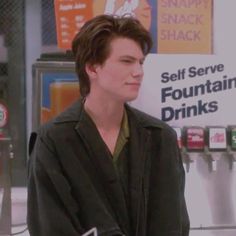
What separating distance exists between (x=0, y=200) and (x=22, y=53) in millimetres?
694

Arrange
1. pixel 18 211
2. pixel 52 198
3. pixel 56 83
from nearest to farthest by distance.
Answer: pixel 52 198 → pixel 56 83 → pixel 18 211

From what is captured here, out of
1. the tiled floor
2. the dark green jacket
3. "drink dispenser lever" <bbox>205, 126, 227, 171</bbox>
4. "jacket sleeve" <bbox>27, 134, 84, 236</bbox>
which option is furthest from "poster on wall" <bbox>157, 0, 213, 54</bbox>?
"jacket sleeve" <bbox>27, 134, 84, 236</bbox>

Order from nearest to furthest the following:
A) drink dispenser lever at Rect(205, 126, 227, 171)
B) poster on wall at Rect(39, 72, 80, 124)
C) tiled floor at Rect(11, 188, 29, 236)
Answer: poster on wall at Rect(39, 72, 80, 124)
drink dispenser lever at Rect(205, 126, 227, 171)
tiled floor at Rect(11, 188, 29, 236)

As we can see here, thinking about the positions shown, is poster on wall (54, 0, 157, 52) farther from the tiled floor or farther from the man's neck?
the man's neck

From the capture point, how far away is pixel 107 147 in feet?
4.11

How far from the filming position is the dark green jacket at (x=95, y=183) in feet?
3.93

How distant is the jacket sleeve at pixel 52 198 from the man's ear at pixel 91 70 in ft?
0.65

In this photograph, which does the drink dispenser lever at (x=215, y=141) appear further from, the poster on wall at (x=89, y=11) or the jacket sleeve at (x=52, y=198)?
the jacket sleeve at (x=52, y=198)

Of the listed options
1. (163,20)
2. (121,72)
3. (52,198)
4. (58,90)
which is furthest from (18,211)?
(121,72)

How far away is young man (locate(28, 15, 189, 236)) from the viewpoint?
1203mm

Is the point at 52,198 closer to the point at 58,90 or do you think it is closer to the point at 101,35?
the point at 101,35

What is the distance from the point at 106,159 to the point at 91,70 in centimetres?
22

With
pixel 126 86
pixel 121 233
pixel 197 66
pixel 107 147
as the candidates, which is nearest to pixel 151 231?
pixel 121 233

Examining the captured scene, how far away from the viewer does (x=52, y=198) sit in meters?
1.21
